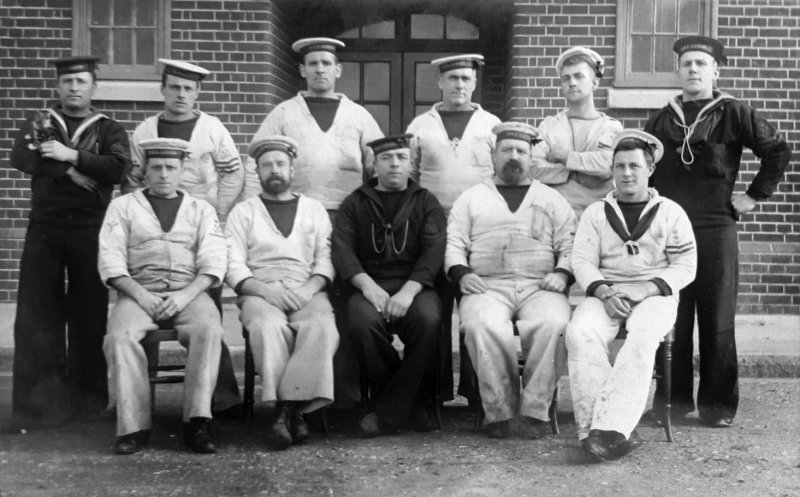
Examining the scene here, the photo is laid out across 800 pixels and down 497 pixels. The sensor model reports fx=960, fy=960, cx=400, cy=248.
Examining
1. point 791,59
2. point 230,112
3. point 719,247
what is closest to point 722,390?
point 719,247

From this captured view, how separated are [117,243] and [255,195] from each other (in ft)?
3.13

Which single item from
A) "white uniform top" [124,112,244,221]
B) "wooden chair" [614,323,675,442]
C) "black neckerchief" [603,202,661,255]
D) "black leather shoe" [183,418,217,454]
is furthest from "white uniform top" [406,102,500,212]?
"black leather shoe" [183,418,217,454]

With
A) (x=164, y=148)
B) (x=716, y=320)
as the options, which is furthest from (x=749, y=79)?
(x=164, y=148)

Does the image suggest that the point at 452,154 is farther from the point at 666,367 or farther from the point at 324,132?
the point at 666,367

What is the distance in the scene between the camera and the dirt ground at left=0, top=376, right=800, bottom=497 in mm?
4293

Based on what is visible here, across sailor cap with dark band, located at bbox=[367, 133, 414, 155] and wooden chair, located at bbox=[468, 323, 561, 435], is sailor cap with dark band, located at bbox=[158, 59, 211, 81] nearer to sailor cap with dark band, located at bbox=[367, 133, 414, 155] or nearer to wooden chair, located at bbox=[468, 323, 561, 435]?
sailor cap with dark band, located at bbox=[367, 133, 414, 155]

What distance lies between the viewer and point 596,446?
471cm

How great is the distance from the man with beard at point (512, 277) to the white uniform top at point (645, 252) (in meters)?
0.21

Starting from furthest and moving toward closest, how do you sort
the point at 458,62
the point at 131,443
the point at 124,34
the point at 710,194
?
the point at 124,34 → the point at 458,62 → the point at 710,194 → the point at 131,443

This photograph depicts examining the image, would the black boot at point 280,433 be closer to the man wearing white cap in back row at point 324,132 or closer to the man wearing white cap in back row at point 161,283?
the man wearing white cap in back row at point 161,283

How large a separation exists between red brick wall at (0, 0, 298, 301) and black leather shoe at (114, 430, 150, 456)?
4019 mm

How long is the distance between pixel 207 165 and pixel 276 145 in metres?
0.56

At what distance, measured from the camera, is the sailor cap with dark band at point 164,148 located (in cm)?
536

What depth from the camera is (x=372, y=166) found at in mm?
6012
